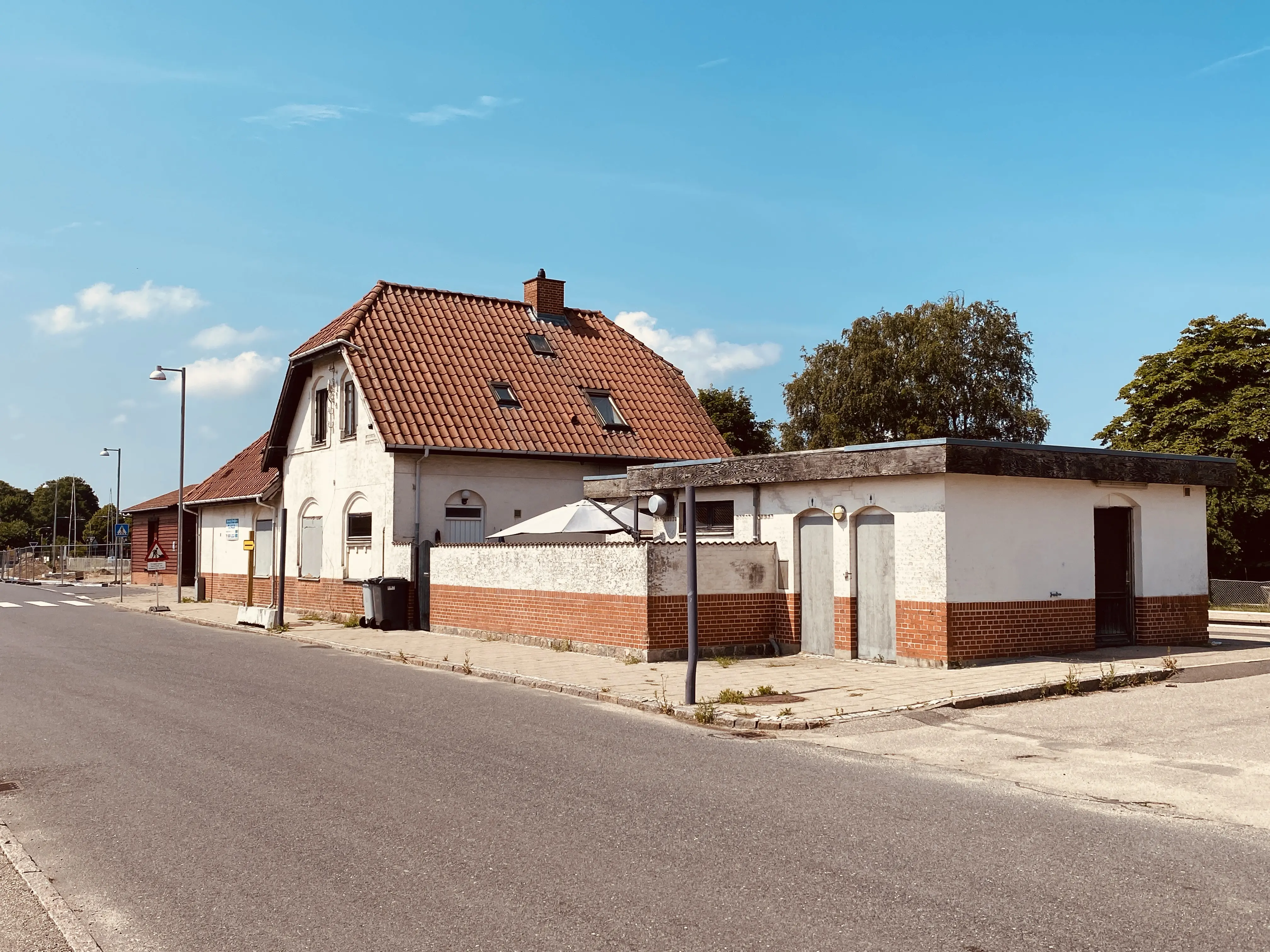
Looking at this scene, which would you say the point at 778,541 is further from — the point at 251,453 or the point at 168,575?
the point at 168,575

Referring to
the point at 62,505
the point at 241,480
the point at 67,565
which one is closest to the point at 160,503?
the point at 241,480

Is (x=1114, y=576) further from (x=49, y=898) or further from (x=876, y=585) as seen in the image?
(x=49, y=898)

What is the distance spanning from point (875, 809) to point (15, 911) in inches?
202

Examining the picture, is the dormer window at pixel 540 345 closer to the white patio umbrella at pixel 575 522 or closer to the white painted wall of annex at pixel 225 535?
the white painted wall of annex at pixel 225 535

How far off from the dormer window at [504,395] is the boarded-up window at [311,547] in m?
5.70

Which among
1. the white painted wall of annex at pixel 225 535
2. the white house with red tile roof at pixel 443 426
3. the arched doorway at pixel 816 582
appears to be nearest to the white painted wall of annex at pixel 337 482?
the white house with red tile roof at pixel 443 426

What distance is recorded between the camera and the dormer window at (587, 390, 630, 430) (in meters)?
29.6

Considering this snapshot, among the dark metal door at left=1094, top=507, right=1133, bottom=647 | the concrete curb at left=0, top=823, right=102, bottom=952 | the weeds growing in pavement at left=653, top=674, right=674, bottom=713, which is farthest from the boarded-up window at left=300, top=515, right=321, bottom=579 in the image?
the concrete curb at left=0, top=823, right=102, bottom=952

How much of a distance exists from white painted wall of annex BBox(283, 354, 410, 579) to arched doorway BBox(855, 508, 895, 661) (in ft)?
37.8

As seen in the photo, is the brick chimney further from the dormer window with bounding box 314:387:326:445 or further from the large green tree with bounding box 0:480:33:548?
the large green tree with bounding box 0:480:33:548

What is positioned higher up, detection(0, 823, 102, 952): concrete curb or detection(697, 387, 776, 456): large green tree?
detection(697, 387, 776, 456): large green tree

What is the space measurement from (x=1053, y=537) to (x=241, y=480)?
1165 inches

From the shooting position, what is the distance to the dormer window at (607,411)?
2964 centimetres

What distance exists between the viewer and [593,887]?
573cm
